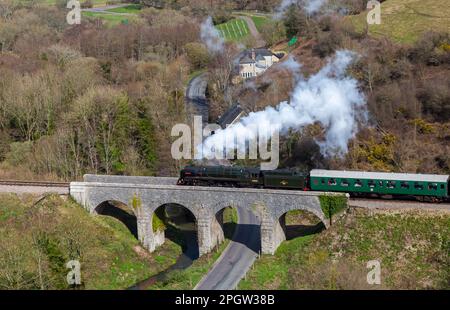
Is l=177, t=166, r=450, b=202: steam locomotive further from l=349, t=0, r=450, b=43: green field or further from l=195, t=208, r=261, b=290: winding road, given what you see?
l=349, t=0, r=450, b=43: green field

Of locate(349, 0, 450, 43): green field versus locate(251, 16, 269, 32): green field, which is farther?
locate(251, 16, 269, 32): green field

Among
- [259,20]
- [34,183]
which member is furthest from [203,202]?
[259,20]

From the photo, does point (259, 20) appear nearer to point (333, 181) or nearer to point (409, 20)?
point (409, 20)

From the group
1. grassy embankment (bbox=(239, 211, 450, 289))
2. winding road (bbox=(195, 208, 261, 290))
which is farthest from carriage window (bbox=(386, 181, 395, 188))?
winding road (bbox=(195, 208, 261, 290))

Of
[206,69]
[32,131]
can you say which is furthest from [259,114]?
[206,69]

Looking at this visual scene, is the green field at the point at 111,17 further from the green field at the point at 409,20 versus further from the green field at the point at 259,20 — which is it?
the green field at the point at 409,20
